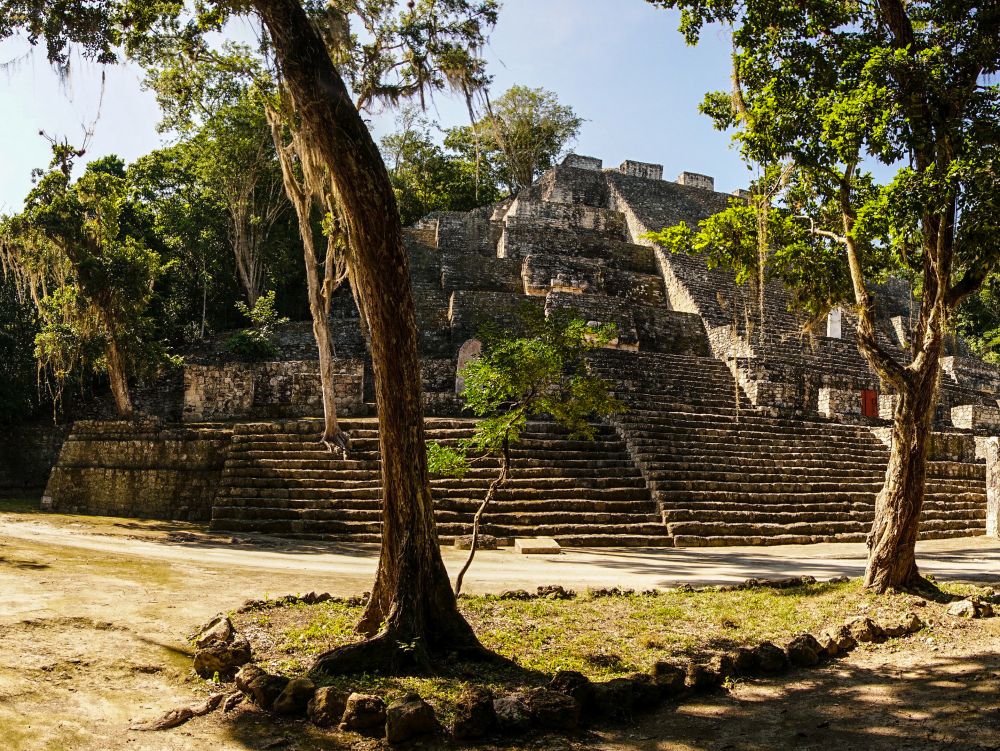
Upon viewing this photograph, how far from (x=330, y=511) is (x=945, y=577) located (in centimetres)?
755

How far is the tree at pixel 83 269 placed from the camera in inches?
510

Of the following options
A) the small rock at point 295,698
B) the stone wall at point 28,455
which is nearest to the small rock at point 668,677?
the small rock at point 295,698

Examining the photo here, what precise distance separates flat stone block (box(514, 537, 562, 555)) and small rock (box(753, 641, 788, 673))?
15.8ft

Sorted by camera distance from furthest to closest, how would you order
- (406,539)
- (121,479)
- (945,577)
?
(121,479), (945,577), (406,539)

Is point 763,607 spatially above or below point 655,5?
below

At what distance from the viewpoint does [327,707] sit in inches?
140

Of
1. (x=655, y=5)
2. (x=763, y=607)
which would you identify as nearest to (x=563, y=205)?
(x=655, y=5)

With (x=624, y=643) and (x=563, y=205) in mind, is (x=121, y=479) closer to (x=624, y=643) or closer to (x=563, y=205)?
(x=624, y=643)

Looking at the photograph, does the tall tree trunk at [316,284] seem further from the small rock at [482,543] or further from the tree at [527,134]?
the tree at [527,134]

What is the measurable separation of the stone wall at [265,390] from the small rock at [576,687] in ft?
38.4

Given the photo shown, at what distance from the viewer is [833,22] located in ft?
22.1

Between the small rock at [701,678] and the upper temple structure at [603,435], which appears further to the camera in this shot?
the upper temple structure at [603,435]

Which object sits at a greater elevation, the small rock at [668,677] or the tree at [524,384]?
the tree at [524,384]

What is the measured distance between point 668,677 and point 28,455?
614 inches
